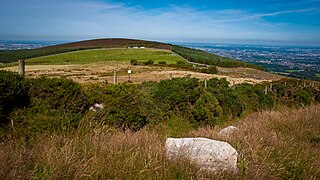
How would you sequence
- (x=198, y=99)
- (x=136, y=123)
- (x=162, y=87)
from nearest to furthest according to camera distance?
(x=136, y=123), (x=162, y=87), (x=198, y=99)

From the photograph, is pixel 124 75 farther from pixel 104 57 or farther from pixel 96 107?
pixel 104 57

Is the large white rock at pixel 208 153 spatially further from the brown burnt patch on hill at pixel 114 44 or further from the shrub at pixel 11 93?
the brown burnt patch on hill at pixel 114 44

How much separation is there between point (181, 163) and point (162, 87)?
8819 mm

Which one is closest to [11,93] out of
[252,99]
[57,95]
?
[57,95]

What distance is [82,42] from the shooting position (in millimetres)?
140000

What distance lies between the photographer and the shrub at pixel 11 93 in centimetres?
579

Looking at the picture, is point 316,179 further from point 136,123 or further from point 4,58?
point 4,58

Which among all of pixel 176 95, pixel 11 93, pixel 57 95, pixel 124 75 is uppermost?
pixel 11 93

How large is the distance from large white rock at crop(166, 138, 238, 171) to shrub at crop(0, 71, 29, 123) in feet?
13.2

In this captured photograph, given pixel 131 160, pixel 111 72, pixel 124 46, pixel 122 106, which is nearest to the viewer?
pixel 131 160

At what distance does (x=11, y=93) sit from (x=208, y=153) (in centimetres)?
479

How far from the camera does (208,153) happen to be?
12.5 feet

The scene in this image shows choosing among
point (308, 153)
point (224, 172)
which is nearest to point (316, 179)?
point (308, 153)

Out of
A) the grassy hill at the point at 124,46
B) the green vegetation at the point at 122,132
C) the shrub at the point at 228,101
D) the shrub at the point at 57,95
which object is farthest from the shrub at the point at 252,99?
the grassy hill at the point at 124,46
